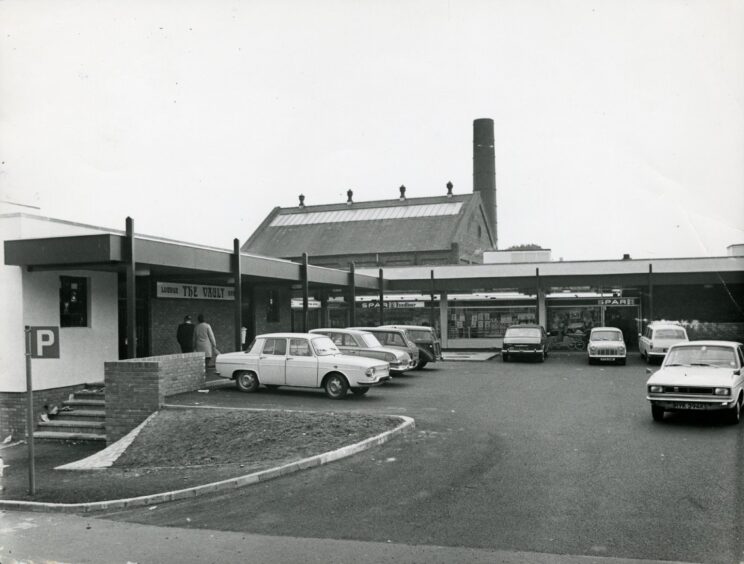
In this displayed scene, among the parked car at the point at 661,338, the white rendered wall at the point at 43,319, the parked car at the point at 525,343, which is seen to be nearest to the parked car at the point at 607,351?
the parked car at the point at 661,338

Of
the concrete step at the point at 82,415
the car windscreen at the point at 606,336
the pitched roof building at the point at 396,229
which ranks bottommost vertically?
the concrete step at the point at 82,415

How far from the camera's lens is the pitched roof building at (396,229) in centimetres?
4622

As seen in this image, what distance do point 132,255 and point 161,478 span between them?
6.02 meters

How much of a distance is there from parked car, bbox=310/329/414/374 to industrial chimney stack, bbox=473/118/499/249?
120 feet

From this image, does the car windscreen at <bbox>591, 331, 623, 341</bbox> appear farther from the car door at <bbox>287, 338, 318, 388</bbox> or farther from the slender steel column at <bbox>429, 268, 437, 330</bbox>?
the car door at <bbox>287, 338, 318, 388</bbox>

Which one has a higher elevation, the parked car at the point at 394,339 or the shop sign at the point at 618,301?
the shop sign at the point at 618,301

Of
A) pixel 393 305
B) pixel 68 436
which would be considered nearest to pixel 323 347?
pixel 68 436

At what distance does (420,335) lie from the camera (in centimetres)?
2384

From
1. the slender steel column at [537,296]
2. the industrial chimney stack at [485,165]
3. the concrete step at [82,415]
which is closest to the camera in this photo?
the concrete step at [82,415]

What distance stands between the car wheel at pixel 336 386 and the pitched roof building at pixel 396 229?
98.4ft

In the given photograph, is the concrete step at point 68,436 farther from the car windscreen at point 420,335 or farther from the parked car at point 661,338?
the parked car at point 661,338

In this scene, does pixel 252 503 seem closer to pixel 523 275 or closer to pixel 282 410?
pixel 282 410

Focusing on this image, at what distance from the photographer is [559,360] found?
27.2m

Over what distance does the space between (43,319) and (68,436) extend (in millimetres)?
2902
